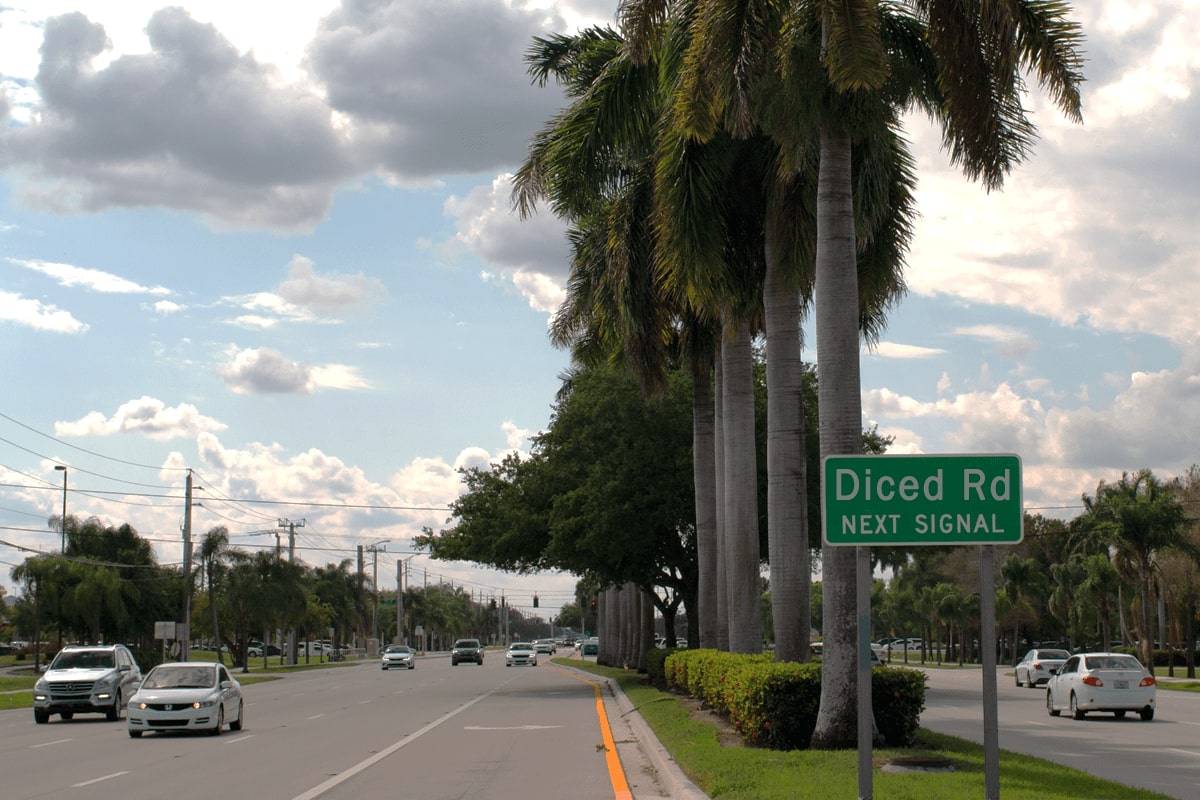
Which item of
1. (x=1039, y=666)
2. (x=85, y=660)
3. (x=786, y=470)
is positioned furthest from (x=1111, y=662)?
(x=85, y=660)

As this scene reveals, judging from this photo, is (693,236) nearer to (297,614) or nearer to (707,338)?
(707,338)

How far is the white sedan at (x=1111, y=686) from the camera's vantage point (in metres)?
28.3

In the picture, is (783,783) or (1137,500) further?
(1137,500)

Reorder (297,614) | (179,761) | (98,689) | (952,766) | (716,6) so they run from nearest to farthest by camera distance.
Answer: (952,766), (716,6), (179,761), (98,689), (297,614)

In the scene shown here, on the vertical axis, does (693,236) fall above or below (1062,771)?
above

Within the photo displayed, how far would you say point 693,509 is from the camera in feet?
134

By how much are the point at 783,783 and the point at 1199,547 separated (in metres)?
49.8

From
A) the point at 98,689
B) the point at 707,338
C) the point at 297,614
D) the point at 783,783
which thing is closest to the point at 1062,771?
the point at 783,783

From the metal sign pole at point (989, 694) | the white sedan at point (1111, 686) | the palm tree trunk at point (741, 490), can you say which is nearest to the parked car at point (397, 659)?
the palm tree trunk at point (741, 490)

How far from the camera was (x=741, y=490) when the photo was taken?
2673 cm

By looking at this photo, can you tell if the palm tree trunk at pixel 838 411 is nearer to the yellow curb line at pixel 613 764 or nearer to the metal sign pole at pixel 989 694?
the yellow curb line at pixel 613 764

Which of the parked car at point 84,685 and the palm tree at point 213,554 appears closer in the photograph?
the parked car at point 84,685

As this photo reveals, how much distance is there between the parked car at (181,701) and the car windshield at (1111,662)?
18.4 meters

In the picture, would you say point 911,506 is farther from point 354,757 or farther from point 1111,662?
point 1111,662
